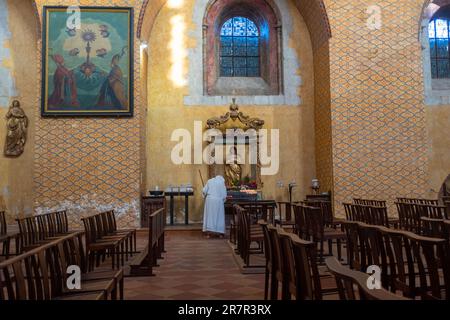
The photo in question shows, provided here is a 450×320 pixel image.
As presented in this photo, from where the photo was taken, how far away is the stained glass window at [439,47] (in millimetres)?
14391

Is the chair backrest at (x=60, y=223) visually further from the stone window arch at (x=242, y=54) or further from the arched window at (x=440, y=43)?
the arched window at (x=440, y=43)

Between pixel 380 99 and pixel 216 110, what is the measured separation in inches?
199

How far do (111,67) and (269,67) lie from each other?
210 inches

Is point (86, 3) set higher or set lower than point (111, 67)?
higher

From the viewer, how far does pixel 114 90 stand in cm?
1177

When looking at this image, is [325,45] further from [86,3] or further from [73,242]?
[73,242]

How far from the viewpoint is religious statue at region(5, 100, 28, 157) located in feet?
36.5

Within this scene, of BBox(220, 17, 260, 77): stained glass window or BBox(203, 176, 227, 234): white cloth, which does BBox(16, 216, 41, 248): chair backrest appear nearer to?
BBox(203, 176, 227, 234): white cloth

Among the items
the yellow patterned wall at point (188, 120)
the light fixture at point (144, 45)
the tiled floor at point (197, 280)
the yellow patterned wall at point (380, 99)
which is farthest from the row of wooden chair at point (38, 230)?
the yellow patterned wall at point (380, 99)

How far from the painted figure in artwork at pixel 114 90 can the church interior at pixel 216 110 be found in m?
0.04

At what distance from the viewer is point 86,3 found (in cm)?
1184
